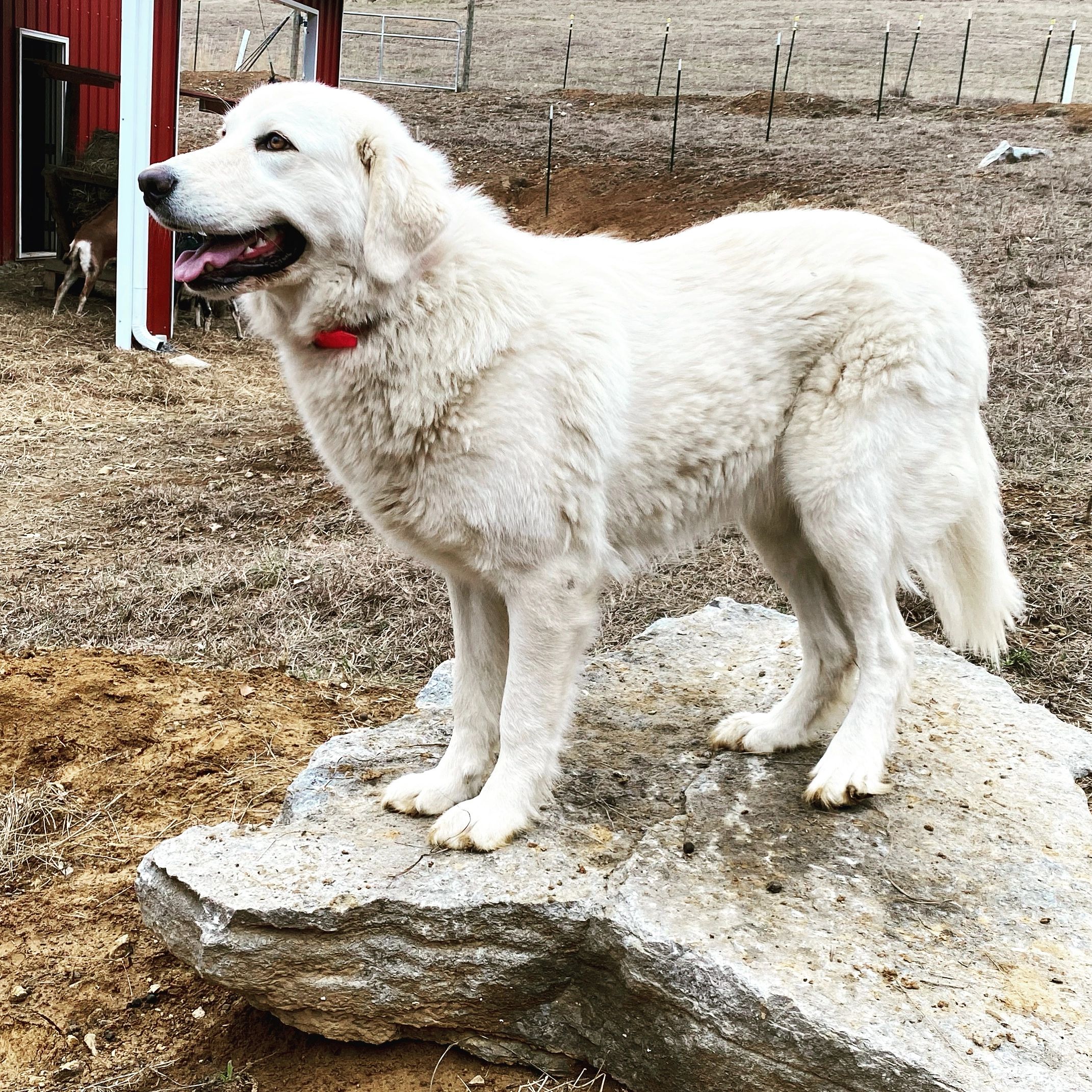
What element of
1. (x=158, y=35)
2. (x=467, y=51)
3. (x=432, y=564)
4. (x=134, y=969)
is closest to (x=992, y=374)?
(x=432, y=564)

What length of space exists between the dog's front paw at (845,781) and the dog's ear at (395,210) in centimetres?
177

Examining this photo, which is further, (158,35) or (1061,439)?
(158,35)

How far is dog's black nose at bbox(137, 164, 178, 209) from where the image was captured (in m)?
2.40

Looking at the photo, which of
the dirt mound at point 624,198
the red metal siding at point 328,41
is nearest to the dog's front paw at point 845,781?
the dirt mound at point 624,198

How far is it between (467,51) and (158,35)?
19.7m

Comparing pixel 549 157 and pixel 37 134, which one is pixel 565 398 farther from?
pixel 549 157

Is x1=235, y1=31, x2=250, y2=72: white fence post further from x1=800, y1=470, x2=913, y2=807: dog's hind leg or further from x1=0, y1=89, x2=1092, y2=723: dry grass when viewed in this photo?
x1=800, y1=470, x2=913, y2=807: dog's hind leg

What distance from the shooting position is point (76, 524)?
604cm

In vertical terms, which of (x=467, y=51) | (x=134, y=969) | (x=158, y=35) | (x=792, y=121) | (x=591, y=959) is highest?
(x=467, y=51)

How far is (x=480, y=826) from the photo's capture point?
8.95ft

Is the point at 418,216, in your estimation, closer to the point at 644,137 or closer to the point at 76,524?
the point at 76,524

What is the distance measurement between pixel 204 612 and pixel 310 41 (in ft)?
31.5

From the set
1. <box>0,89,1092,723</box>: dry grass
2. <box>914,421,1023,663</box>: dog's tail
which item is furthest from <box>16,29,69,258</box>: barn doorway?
<box>914,421,1023,663</box>: dog's tail

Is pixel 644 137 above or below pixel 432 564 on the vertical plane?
above
